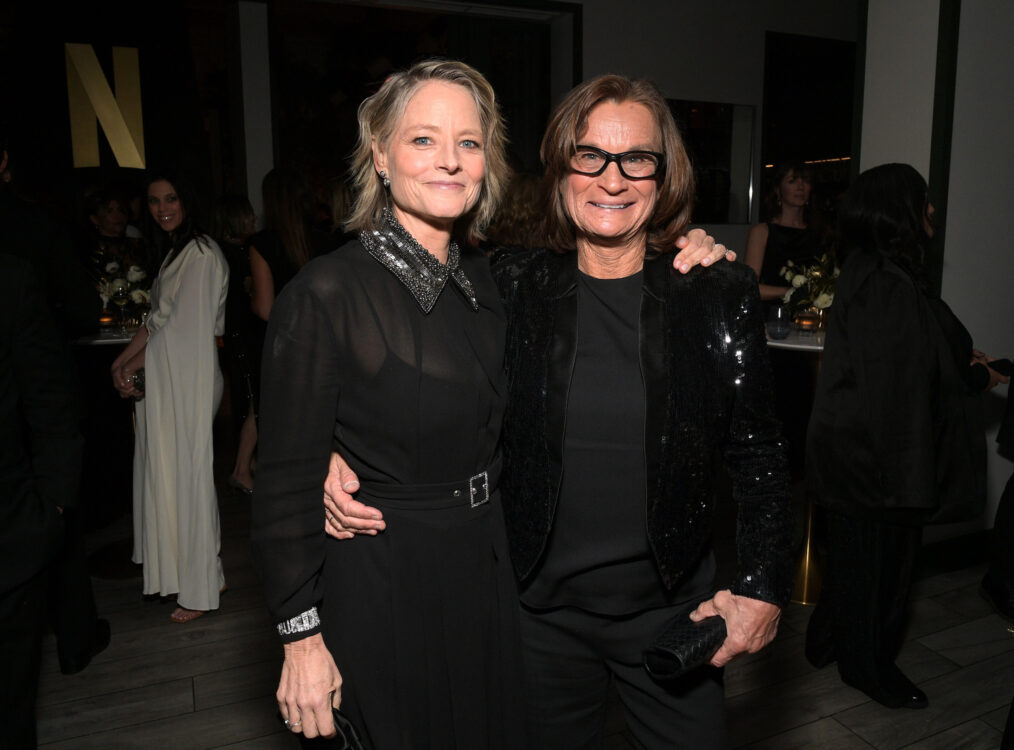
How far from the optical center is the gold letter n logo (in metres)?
6.13

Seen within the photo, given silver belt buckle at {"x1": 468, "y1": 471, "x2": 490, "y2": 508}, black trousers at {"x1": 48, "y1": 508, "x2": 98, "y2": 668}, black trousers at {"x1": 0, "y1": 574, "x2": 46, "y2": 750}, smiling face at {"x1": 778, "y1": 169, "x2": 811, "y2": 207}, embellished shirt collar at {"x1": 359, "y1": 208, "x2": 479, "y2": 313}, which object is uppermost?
smiling face at {"x1": 778, "y1": 169, "x2": 811, "y2": 207}

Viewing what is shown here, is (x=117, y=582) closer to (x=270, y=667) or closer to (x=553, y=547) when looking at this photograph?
(x=270, y=667)

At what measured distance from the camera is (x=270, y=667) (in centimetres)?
309

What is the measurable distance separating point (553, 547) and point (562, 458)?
0.19 m

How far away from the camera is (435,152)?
143cm

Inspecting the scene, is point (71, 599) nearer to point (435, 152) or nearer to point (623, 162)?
point (435, 152)

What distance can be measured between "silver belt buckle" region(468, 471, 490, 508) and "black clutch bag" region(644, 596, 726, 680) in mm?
405

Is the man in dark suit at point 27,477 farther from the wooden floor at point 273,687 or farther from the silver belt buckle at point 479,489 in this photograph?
the silver belt buckle at point 479,489

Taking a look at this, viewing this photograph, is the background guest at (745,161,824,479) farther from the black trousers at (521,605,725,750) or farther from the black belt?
the black belt

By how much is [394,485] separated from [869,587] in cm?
212

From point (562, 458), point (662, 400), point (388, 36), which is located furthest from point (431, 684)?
point (388, 36)

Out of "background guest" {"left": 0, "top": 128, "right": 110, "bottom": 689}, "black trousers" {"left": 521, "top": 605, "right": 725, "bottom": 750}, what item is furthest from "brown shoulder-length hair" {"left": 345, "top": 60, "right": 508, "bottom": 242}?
"background guest" {"left": 0, "top": 128, "right": 110, "bottom": 689}

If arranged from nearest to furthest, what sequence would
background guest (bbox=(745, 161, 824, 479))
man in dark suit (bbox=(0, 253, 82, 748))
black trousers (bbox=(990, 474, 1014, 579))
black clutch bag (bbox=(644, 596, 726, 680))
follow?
black clutch bag (bbox=(644, 596, 726, 680))
man in dark suit (bbox=(0, 253, 82, 748))
black trousers (bbox=(990, 474, 1014, 579))
background guest (bbox=(745, 161, 824, 479))

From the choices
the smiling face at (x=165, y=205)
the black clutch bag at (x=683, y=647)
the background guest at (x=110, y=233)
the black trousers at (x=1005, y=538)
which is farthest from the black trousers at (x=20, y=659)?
the background guest at (x=110, y=233)
